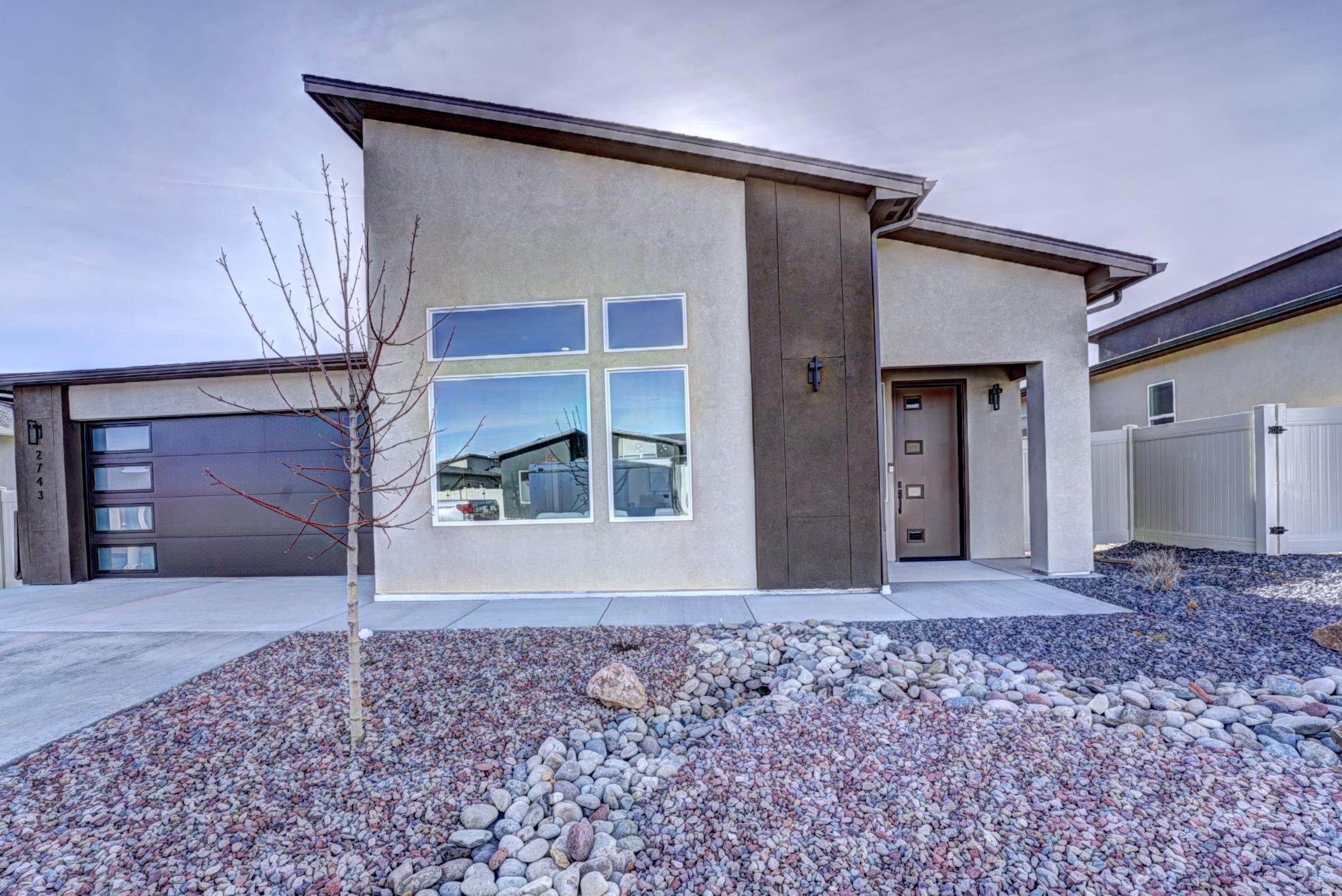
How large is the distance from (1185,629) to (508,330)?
6.70 metres

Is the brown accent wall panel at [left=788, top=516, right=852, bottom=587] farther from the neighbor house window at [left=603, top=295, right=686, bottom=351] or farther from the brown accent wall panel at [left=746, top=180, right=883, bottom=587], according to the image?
the neighbor house window at [left=603, top=295, right=686, bottom=351]

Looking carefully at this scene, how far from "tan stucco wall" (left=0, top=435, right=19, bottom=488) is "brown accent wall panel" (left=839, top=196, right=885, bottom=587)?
17.3m

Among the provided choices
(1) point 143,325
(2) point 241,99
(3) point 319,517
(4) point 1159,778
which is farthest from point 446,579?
(1) point 143,325

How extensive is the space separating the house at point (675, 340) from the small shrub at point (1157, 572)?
25.3 inches

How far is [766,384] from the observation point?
18.8ft

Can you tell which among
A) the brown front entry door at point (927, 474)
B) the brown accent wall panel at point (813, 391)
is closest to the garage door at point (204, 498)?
the brown accent wall panel at point (813, 391)

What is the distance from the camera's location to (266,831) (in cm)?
213

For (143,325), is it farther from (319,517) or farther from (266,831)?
(266,831)

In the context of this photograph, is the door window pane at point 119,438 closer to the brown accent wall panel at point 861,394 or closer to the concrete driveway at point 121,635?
the concrete driveway at point 121,635

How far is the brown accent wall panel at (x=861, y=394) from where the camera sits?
566 centimetres

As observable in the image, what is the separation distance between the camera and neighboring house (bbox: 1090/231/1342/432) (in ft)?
25.6

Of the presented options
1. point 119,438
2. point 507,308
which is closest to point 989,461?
point 507,308

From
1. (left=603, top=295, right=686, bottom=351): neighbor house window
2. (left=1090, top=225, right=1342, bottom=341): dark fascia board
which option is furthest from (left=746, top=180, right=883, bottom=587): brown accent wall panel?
(left=1090, top=225, right=1342, bottom=341): dark fascia board

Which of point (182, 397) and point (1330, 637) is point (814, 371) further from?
point (182, 397)
